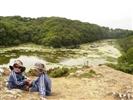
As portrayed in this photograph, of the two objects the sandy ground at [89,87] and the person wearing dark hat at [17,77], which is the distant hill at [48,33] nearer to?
the sandy ground at [89,87]

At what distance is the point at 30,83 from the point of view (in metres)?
13.1

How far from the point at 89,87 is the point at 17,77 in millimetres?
3461

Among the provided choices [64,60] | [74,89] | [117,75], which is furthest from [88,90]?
[64,60]

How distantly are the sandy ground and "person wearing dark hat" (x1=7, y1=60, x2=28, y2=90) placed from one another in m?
0.37

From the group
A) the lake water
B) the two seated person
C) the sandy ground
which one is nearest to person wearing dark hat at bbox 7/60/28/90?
the two seated person

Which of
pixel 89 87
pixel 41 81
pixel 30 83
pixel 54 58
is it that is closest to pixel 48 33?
pixel 54 58

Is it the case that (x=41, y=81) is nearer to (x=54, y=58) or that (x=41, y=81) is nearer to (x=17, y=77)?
(x=17, y=77)

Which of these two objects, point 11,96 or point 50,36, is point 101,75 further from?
point 50,36

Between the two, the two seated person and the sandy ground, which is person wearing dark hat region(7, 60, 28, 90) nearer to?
the two seated person

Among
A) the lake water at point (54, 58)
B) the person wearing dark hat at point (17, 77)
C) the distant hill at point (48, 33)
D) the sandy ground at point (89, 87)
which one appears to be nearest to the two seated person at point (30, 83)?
the person wearing dark hat at point (17, 77)

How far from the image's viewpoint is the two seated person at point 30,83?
12633 millimetres

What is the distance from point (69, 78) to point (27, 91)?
4.69 m

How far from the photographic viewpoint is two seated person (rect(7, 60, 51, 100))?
12.6 meters

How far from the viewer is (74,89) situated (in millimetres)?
14719
